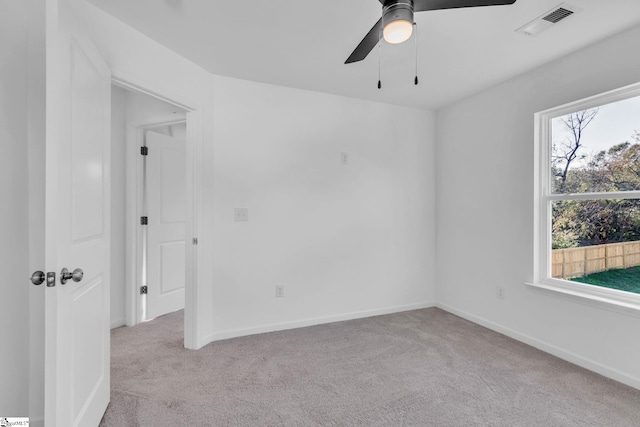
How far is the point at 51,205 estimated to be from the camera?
1210 mm

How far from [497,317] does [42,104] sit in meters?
3.73

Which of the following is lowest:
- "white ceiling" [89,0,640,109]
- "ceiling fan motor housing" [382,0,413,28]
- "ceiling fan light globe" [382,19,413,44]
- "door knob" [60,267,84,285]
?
"door knob" [60,267,84,285]

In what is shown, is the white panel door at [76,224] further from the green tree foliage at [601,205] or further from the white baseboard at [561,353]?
the green tree foliage at [601,205]

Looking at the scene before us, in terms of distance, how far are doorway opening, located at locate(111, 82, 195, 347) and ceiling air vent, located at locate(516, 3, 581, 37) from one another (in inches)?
109

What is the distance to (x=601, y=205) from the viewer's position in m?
2.33

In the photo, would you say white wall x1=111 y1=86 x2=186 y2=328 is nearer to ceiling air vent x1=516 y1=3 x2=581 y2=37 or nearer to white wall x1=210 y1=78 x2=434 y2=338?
white wall x1=210 y1=78 x2=434 y2=338

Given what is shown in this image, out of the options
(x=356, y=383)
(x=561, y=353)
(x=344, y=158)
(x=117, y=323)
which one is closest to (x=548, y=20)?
(x=344, y=158)

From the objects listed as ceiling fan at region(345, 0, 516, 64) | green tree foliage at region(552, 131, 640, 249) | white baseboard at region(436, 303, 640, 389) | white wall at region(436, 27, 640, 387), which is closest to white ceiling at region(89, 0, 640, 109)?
white wall at region(436, 27, 640, 387)

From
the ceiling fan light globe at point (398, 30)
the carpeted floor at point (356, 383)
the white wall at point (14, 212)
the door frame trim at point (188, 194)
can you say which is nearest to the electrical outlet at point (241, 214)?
the door frame trim at point (188, 194)

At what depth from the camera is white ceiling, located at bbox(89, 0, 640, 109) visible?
183cm

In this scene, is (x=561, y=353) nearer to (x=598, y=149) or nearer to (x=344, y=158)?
(x=598, y=149)

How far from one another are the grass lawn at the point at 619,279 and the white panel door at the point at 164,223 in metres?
3.67

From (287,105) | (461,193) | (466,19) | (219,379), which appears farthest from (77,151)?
(461,193)

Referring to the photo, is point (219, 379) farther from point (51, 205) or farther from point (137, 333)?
point (51, 205)
